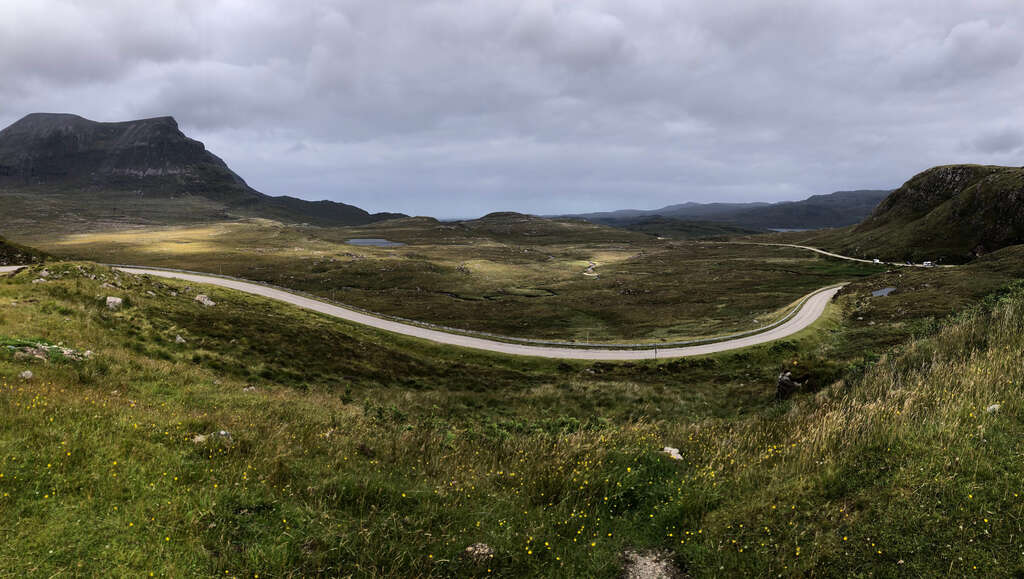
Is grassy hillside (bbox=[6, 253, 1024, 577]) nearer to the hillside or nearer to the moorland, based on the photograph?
the moorland

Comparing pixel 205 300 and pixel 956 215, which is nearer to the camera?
pixel 205 300

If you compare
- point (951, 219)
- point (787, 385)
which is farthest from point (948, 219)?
point (787, 385)

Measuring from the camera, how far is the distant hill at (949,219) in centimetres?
11756

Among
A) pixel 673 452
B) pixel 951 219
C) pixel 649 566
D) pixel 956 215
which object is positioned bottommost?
pixel 649 566

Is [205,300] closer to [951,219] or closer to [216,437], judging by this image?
[216,437]

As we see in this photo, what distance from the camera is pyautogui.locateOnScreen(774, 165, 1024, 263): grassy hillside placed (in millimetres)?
117500

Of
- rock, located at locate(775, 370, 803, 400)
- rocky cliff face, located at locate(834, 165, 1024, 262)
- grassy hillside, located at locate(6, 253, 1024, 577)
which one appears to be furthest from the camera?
rocky cliff face, located at locate(834, 165, 1024, 262)

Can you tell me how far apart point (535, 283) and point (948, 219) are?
132005 millimetres

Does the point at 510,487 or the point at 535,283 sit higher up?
the point at 510,487

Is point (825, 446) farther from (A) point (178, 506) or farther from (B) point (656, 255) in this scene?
(B) point (656, 255)

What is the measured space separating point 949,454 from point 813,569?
346 centimetres

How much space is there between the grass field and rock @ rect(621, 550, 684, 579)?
54132 millimetres

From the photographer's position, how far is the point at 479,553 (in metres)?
6.42

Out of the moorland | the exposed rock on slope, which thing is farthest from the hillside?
the exposed rock on slope
